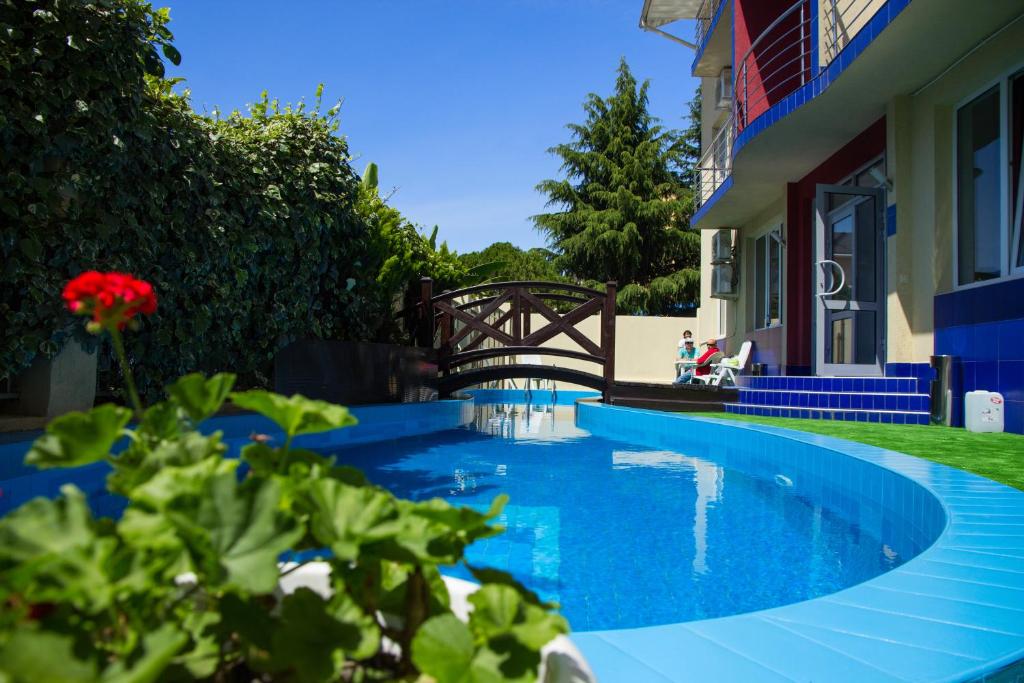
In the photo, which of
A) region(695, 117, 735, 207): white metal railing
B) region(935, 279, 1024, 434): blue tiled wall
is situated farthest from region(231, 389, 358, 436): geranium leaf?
region(695, 117, 735, 207): white metal railing

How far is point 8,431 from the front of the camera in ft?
17.4

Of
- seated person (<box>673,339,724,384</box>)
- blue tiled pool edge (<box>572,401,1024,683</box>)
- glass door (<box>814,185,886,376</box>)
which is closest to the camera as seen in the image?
blue tiled pool edge (<box>572,401,1024,683</box>)

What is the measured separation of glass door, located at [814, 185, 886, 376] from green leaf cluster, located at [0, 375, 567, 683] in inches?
366

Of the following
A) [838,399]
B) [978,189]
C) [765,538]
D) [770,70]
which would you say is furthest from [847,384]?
[770,70]

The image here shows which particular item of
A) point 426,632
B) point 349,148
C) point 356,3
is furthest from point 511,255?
point 426,632

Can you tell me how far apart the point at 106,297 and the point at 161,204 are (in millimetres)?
5837

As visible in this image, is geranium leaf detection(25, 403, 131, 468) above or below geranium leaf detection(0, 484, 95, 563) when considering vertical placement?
above

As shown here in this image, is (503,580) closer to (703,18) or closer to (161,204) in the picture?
(161,204)

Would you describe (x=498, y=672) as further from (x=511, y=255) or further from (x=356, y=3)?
(x=511, y=255)

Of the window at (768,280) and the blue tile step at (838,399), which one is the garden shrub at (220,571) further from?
the window at (768,280)

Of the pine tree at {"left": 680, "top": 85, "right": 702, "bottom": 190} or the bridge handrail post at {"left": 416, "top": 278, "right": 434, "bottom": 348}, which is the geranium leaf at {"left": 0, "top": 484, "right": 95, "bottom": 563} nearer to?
the bridge handrail post at {"left": 416, "top": 278, "right": 434, "bottom": 348}

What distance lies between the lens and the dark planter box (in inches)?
319

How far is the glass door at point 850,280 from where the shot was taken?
941 centimetres

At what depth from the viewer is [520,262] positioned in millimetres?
37344
